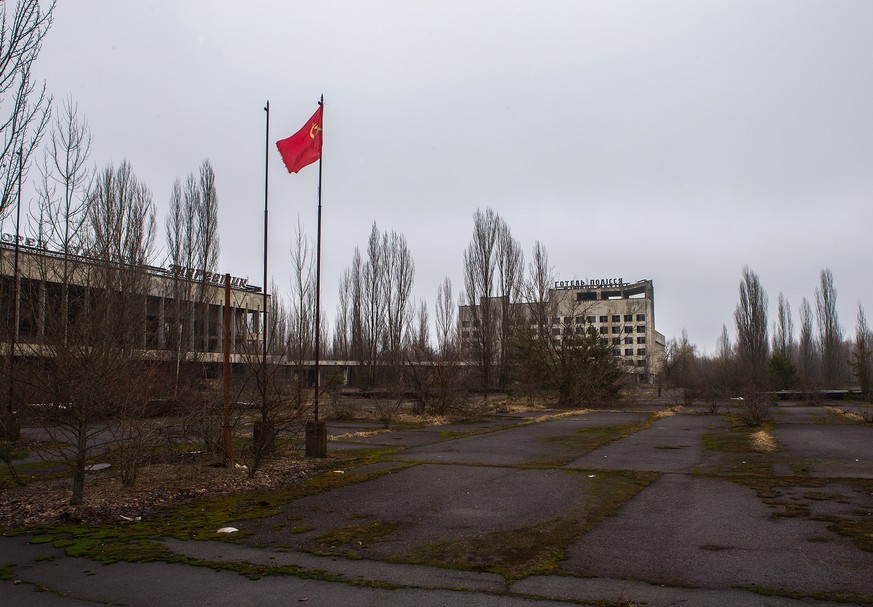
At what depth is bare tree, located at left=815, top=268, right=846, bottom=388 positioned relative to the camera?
54438mm

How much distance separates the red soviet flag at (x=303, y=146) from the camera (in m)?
13.0

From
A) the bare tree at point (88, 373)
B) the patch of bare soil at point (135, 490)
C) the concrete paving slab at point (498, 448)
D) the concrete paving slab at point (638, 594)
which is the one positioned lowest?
the concrete paving slab at point (498, 448)

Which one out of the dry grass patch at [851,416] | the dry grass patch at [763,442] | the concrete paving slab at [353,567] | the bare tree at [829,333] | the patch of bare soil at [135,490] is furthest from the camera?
the bare tree at [829,333]

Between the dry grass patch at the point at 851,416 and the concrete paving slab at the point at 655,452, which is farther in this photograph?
the dry grass patch at the point at 851,416

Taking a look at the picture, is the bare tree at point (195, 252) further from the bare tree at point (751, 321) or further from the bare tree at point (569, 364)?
the bare tree at point (751, 321)

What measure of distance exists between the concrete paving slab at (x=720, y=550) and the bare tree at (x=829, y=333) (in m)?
53.2

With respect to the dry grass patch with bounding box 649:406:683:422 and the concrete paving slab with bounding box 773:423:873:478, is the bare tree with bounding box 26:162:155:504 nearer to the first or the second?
the concrete paving slab with bounding box 773:423:873:478

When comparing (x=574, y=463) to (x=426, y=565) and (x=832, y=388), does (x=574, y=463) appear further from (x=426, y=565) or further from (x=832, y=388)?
(x=832, y=388)

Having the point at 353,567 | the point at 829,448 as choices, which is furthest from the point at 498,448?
the point at 353,567

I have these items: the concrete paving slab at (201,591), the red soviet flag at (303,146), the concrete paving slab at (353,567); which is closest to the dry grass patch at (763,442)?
the concrete paving slab at (353,567)

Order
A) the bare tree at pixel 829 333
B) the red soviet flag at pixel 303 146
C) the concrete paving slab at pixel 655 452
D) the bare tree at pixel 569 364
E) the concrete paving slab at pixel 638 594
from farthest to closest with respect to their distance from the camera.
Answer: the bare tree at pixel 829 333 < the bare tree at pixel 569 364 < the red soviet flag at pixel 303 146 < the concrete paving slab at pixel 655 452 < the concrete paving slab at pixel 638 594

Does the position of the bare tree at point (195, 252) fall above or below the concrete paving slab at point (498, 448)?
above

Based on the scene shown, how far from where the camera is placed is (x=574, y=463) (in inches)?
509

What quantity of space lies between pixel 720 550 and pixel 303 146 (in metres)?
10.4
